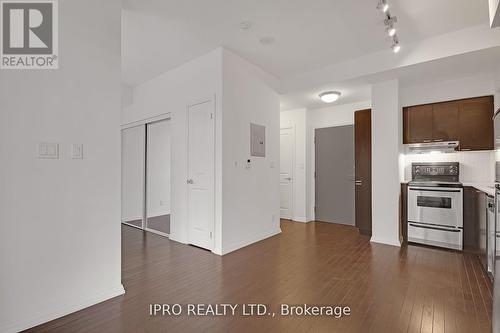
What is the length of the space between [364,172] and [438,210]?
3.91 feet

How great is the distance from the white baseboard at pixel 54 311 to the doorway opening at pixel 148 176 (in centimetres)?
208

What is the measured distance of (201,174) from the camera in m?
3.69

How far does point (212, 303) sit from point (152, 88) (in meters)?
3.81

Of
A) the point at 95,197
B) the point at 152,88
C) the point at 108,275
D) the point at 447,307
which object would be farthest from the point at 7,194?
the point at 447,307

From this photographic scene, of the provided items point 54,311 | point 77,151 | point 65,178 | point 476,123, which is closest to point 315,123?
point 476,123

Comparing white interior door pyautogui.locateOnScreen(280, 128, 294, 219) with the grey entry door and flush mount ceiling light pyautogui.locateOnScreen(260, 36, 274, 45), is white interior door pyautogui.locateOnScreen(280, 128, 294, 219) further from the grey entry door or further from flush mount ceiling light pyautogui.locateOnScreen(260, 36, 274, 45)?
flush mount ceiling light pyautogui.locateOnScreen(260, 36, 274, 45)

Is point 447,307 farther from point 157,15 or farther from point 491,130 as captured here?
point 157,15

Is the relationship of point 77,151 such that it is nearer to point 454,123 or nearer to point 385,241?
point 385,241

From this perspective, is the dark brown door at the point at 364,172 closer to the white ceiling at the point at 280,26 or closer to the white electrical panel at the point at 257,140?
the white ceiling at the point at 280,26

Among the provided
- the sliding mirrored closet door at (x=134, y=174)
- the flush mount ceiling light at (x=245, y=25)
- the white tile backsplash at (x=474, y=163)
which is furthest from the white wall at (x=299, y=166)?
the sliding mirrored closet door at (x=134, y=174)

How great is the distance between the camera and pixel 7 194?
1.79 meters

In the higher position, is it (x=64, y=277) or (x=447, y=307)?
(x=64, y=277)

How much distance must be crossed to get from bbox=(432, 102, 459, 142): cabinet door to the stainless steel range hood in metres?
0.07

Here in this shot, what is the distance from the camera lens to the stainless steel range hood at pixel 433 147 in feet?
12.8
